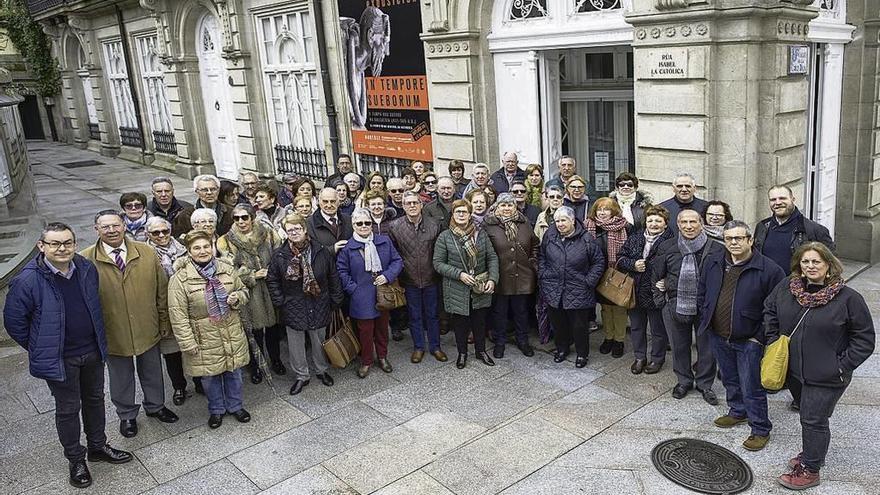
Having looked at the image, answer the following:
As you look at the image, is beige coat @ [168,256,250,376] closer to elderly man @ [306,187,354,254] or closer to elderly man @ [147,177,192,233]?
elderly man @ [306,187,354,254]

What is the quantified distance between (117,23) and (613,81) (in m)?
16.6

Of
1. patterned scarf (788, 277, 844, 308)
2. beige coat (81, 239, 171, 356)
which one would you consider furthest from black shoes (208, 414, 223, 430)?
patterned scarf (788, 277, 844, 308)

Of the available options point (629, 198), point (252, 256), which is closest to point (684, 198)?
point (629, 198)

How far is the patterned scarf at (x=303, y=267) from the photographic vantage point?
6.26m

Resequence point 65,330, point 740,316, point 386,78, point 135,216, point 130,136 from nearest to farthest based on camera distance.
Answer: point 65,330
point 740,316
point 135,216
point 386,78
point 130,136

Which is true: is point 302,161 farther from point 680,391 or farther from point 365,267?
point 680,391

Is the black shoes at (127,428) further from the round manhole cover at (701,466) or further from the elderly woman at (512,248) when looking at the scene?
the round manhole cover at (701,466)

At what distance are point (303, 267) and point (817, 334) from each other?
405 cm

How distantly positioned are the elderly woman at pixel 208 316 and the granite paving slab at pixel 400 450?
1256 millimetres

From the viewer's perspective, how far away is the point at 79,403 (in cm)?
523

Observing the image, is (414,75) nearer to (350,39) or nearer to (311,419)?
(350,39)

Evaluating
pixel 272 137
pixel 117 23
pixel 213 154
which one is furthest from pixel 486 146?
pixel 117 23

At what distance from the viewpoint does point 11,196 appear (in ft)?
36.0

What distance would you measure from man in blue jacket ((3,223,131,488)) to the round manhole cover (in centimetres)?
424
